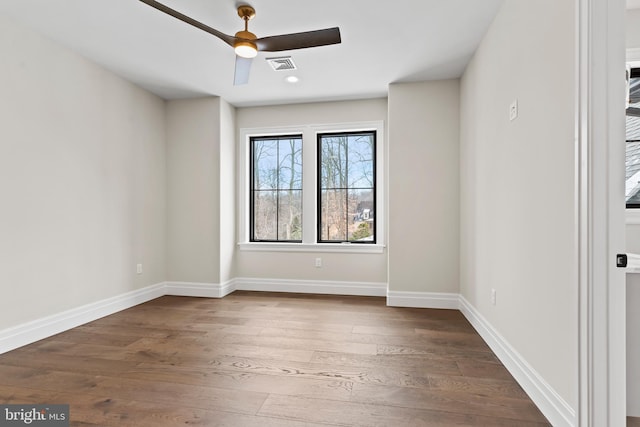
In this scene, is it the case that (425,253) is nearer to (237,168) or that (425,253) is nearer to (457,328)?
(457,328)

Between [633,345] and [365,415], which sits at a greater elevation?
[633,345]

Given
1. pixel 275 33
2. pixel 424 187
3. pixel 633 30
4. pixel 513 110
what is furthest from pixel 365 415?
pixel 633 30

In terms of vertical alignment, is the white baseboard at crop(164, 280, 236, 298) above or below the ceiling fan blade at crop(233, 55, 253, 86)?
below

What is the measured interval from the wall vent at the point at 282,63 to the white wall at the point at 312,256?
1051 millimetres

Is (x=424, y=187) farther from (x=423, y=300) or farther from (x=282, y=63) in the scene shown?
(x=282, y=63)

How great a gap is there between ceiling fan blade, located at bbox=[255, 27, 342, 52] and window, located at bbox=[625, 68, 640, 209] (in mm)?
2292

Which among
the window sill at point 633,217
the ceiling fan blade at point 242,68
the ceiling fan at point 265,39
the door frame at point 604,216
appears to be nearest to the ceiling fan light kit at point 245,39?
the ceiling fan at point 265,39

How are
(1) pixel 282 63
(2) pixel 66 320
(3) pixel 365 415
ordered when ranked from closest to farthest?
(3) pixel 365 415, (2) pixel 66 320, (1) pixel 282 63

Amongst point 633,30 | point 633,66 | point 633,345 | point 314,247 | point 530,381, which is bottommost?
point 530,381

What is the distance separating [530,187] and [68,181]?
142 inches

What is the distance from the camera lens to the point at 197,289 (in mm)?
4066

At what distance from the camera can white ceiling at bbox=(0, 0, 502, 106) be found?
2.30 m

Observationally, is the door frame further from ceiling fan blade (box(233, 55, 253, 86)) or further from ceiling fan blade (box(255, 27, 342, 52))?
ceiling fan blade (box(233, 55, 253, 86))

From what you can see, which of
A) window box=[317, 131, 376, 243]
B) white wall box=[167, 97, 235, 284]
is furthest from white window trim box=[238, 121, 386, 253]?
white wall box=[167, 97, 235, 284]
